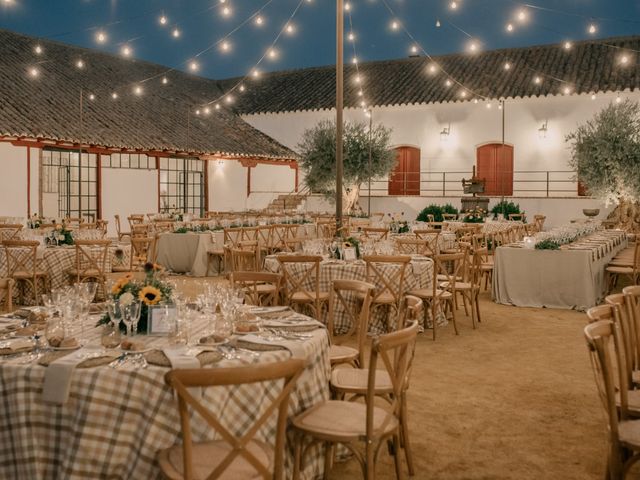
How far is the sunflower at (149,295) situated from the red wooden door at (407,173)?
20707 mm

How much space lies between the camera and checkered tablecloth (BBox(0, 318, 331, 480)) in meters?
2.89

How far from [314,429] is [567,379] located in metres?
3.06

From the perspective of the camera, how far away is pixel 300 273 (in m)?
6.86

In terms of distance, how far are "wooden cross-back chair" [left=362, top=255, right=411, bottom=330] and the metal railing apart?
43.8 feet

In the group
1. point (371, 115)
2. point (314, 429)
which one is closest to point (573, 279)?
point (314, 429)

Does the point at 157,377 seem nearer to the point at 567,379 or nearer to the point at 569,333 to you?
the point at 567,379

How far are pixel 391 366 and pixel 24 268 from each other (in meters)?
6.16

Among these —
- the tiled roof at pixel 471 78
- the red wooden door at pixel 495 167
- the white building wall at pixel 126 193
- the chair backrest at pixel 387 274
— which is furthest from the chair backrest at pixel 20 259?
the red wooden door at pixel 495 167

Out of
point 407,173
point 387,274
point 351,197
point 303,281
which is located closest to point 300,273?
point 303,281

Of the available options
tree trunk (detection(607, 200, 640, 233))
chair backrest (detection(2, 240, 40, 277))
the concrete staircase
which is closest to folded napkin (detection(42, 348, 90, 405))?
chair backrest (detection(2, 240, 40, 277))

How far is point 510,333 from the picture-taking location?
720 cm

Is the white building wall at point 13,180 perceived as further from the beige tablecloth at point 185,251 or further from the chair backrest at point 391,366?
the chair backrest at point 391,366

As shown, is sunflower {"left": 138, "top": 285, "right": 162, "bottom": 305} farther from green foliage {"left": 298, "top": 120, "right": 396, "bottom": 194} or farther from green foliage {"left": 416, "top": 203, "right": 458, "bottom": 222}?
green foliage {"left": 298, "top": 120, "right": 396, "bottom": 194}

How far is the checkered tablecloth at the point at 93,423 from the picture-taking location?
289 cm
